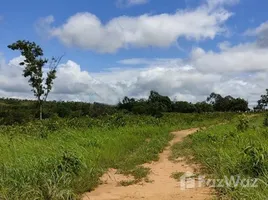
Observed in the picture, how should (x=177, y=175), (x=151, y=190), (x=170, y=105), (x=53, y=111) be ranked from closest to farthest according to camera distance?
(x=151, y=190), (x=177, y=175), (x=53, y=111), (x=170, y=105)

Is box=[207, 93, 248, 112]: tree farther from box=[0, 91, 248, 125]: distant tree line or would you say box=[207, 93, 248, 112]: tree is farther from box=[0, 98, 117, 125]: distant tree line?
box=[0, 98, 117, 125]: distant tree line

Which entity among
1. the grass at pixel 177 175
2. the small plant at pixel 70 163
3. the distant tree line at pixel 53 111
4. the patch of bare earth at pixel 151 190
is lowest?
the patch of bare earth at pixel 151 190

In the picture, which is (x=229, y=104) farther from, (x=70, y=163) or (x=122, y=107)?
(x=70, y=163)

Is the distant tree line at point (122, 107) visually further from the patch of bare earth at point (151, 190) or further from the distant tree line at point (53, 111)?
the patch of bare earth at point (151, 190)

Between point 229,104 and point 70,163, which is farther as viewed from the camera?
point 229,104

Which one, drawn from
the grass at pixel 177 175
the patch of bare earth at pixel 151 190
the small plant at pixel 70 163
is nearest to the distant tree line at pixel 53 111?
the grass at pixel 177 175

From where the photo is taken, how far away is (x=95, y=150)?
9.84m

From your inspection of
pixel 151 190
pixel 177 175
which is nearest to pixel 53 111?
pixel 177 175

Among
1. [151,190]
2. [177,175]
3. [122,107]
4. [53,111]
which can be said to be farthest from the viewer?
[122,107]

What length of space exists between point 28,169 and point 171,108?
46.9 metres

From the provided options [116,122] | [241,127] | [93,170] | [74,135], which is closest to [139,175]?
[93,170]

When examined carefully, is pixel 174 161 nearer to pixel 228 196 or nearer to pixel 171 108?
pixel 228 196

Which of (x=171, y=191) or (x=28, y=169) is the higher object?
(x=28, y=169)

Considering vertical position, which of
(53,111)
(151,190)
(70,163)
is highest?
(53,111)
